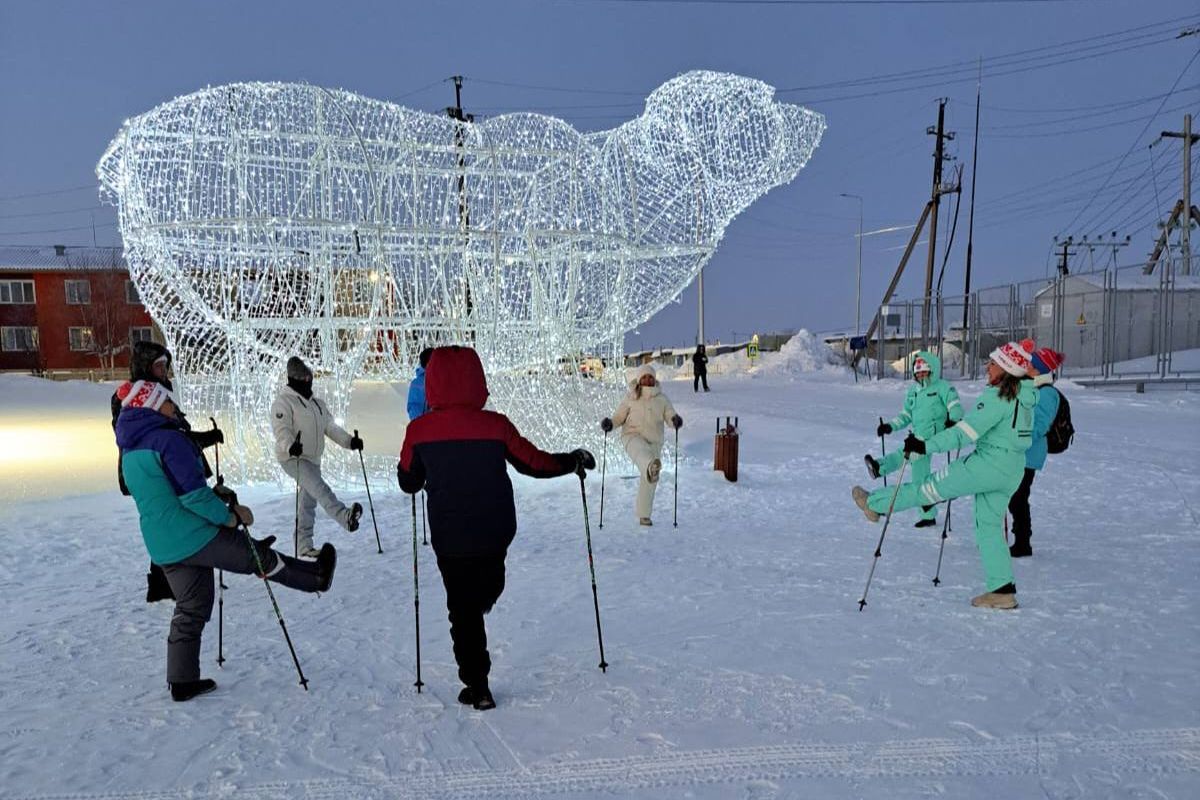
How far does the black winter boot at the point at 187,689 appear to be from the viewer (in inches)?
151

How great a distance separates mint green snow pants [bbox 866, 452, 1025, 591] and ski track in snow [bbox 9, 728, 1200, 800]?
155 centimetres

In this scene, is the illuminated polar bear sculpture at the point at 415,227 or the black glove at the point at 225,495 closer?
the black glove at the point at 225,495

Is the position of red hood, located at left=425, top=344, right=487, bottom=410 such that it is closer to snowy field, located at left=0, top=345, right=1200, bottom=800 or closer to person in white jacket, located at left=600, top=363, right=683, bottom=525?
snowy field, located at left=0, top=345, right=1200, bottom=800

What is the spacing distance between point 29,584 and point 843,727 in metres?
5.94

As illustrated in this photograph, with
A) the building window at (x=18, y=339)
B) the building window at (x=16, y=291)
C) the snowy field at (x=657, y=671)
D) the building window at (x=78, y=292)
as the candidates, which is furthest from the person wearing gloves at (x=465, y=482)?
the building window at (x=16, y=291)

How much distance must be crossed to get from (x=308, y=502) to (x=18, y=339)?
3979cm

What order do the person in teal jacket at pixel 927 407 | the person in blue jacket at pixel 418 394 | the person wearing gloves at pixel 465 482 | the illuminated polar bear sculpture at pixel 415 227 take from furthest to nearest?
the illuminated polar bear sculpture at pixel 415 227 → the person in blue jacket at pixel 418 394 → the person in teal jacket at pixel 927 407 → the person wearing gloves at pixel 465 482

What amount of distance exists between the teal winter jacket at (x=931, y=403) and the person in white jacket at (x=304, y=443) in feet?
16.8

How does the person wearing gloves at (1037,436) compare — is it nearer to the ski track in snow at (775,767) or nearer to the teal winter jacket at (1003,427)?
the teal winter jacket at (1003,427)

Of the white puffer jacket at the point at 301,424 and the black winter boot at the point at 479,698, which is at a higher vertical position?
the white puffer jacket at the point at 301,424

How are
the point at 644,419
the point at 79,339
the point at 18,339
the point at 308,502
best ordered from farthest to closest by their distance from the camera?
the point at 79,339 → the point at 18,339 → the point at 644,419 → the point at 308,502

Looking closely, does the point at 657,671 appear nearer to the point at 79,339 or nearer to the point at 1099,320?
the point at 1099,320

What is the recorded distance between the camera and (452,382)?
141 inches

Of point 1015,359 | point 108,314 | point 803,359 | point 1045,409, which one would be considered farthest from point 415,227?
point 108,314
